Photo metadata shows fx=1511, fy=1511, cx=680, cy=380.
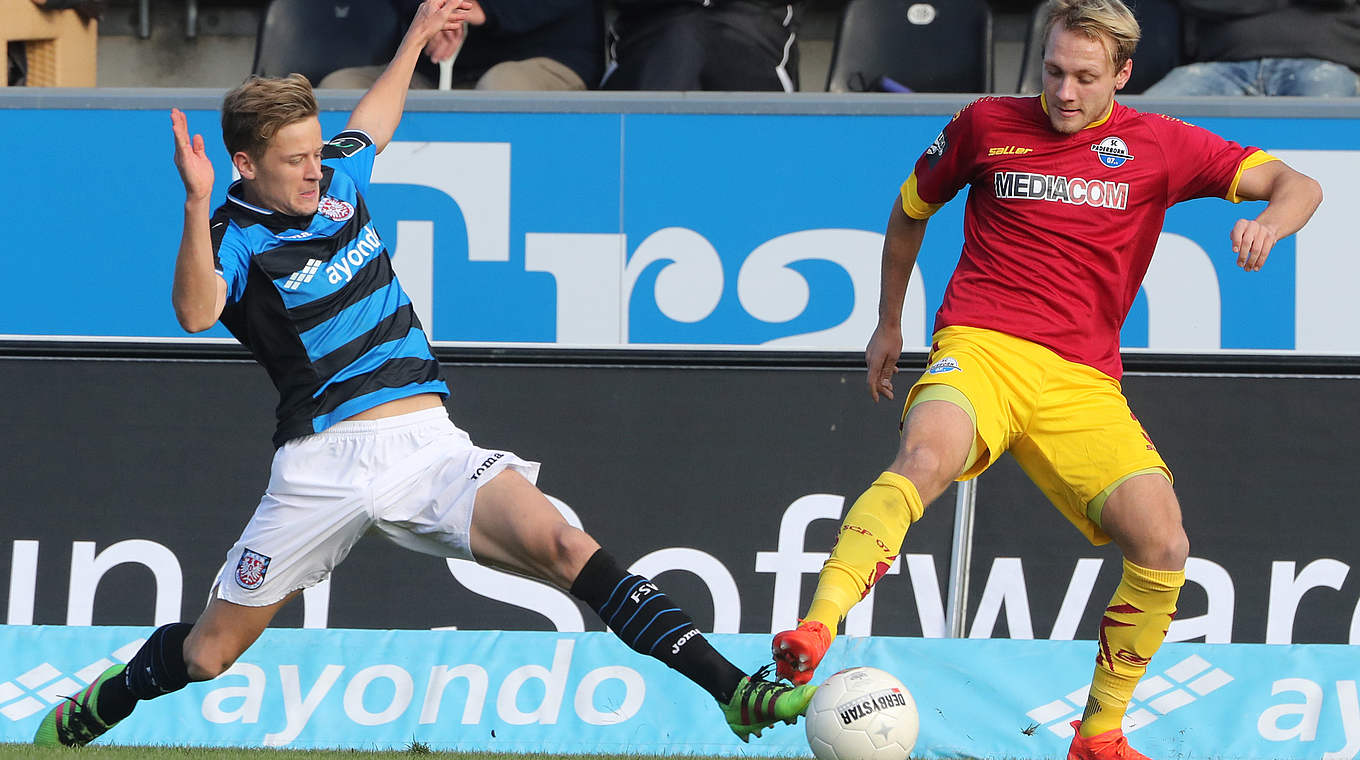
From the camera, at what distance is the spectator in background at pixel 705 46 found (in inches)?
267

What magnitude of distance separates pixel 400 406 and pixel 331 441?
8.2 inches

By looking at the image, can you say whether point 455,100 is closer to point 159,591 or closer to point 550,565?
point 159,591

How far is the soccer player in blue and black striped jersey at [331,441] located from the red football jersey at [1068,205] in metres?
1.28

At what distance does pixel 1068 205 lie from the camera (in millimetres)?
4172

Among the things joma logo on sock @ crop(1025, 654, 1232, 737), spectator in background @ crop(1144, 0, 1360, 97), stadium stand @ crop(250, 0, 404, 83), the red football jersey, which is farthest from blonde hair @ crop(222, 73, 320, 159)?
spectator in background @ crop(1144, 0, 1360, 97)

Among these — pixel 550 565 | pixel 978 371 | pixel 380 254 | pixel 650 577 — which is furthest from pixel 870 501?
pixel 650 577

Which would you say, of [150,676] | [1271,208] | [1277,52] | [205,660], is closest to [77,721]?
[150,676]

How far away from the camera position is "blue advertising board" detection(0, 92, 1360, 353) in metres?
5.91

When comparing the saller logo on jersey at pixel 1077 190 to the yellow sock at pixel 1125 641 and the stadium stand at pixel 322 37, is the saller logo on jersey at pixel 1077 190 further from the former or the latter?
the stadium stand at pixel 322 37

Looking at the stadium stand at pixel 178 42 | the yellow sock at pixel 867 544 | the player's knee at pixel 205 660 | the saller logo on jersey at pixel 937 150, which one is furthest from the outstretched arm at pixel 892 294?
the stadium stand at pixel 178 42

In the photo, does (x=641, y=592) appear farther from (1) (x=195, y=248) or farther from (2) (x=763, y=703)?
(1) (x=195, y=248)

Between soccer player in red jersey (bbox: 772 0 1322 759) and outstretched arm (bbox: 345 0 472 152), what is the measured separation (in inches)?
61.0

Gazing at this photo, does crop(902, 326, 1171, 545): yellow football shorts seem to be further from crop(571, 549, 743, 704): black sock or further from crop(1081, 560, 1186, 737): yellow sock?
crop(571, 549, 743, 704): black sock

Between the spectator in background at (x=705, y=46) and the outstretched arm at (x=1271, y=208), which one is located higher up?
the spectator in background at (x=705, y=46)
